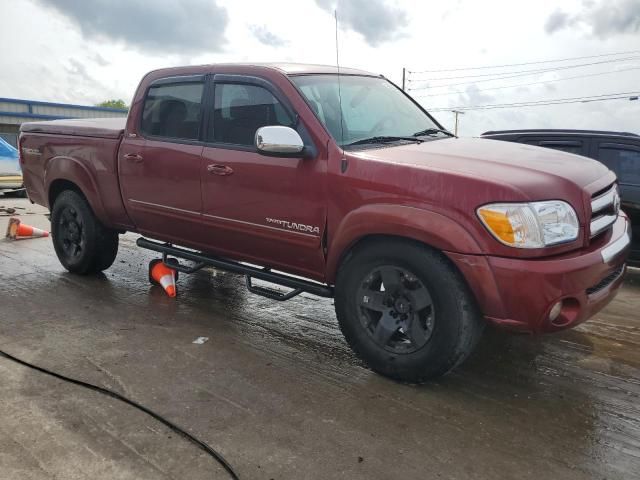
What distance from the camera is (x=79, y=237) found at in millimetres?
5688

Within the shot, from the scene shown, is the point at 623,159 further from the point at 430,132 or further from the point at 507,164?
the point at 507,164

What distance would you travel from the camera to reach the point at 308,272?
391 centimetres

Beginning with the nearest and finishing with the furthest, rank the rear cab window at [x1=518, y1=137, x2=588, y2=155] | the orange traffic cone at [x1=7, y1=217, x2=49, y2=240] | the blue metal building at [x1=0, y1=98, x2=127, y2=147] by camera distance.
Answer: the rear cab window at [x1=518, y1=137, x2=588, y2=155] → the orange traffic cone at [x1=7, y1=217, x2=49, y2=240] → the blue metal building at [x1=0, y1=98, x2=127, y2=147]

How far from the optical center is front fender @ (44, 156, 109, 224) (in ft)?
17.3

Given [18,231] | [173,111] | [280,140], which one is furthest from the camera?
[18,231]

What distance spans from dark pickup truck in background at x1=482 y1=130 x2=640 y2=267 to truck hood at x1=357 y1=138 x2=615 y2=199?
2.88 meters

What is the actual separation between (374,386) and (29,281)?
12.8 ft

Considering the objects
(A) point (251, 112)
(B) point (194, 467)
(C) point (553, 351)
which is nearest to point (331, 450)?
(B) point (194, 467)

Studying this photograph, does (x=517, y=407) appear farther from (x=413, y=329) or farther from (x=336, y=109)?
(x=336, y=109)

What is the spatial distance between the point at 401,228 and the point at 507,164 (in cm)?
71

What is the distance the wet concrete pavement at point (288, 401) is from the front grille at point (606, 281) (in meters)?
0.68

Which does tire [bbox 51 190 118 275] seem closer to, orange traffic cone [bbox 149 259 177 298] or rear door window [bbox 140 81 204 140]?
orange traffic cone [bbox 149 259 177 298]

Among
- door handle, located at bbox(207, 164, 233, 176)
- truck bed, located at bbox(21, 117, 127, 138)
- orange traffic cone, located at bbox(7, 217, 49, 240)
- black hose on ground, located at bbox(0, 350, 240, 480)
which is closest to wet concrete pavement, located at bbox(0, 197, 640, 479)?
black hose on ground, located at bbox(0, 350, 240, 480)

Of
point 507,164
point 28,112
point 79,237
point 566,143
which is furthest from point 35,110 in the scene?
point 507,164
